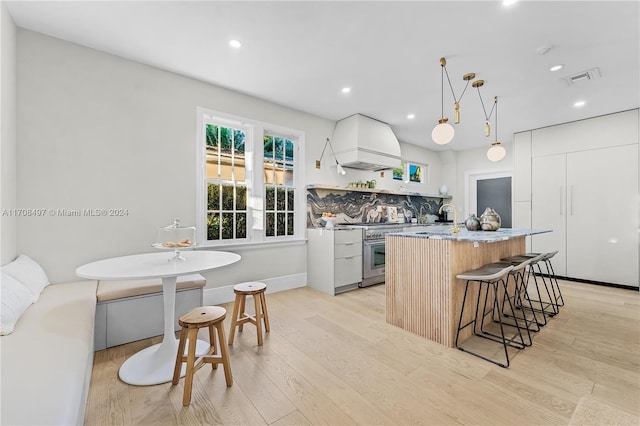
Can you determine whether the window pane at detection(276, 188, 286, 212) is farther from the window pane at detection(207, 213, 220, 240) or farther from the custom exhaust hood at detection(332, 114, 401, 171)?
the custom exhaust hood at detection(332, 114, 401, 171)

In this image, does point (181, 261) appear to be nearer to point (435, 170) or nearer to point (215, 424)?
point (215, 424)

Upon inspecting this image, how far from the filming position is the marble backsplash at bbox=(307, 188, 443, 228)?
14.2 feet

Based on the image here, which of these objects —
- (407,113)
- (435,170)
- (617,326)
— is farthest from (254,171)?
(435,170)

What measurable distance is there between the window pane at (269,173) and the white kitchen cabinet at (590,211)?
455cm

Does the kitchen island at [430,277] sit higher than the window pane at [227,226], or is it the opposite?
the window pane at [227,226]

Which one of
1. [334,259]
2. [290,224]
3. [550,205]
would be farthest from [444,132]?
[550,205]

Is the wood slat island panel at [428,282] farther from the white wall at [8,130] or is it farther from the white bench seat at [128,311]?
the white wall at [8,130]

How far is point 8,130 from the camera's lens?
6.87 ft

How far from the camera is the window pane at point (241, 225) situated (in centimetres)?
362

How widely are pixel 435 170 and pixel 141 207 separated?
6055mm

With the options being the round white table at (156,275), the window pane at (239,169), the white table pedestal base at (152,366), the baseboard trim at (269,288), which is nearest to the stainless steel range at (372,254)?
the baseboard trim at (269,288)

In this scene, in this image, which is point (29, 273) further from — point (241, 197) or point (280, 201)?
point (280, 201)

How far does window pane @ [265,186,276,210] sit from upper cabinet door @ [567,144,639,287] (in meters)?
4.77

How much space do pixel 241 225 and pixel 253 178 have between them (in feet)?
2.10
